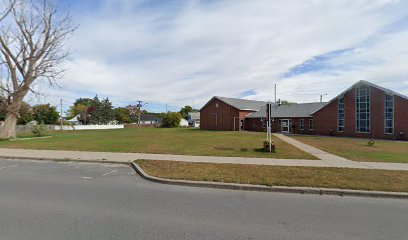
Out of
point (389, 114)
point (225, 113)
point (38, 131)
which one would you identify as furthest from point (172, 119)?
point (389, 114)

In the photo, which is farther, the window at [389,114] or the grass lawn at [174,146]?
the window at [389,114]

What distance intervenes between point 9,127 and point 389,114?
1579 inches

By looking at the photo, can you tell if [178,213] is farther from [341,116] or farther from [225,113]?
[225,113]

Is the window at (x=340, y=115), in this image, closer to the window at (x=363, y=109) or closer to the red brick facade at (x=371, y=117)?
the red brick facade at (x=371, y=117)

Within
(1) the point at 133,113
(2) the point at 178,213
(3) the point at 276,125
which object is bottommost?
(2) the point at 178,213

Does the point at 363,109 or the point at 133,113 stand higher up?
the point at 133,113

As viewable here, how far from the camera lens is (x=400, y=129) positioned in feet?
86.5

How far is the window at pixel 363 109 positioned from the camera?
29078 millimetres

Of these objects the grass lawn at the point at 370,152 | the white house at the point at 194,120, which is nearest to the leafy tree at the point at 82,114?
the white house at the point at 194,120

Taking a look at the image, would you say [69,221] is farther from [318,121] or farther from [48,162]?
[318,121]

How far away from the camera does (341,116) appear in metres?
31.4

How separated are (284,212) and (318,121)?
105 ft

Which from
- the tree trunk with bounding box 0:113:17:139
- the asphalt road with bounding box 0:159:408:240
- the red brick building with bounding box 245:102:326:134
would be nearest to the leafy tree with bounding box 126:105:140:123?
the red brick building with bounding box 245:102:326:134

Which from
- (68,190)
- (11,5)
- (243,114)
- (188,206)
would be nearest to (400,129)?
(243,114)
